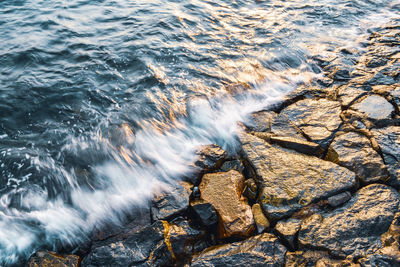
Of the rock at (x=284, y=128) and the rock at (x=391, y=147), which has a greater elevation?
the rock at (x=391, y=147)

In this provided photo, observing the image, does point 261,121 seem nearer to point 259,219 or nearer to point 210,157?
point 210,157

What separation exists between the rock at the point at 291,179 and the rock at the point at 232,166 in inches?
7.2

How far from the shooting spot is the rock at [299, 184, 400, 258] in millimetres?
2740

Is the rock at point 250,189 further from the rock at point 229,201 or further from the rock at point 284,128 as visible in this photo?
the rock at point 284,128

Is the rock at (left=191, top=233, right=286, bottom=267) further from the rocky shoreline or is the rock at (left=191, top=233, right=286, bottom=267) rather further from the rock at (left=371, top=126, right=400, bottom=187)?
the rock at (left=371, top=126, right=400, bottom=187)

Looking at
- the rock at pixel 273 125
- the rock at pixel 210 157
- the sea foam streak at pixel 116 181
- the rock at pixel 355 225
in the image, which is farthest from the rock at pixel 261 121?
the rock at pixel 355 225

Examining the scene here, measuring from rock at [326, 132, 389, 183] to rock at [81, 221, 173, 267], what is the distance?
106 inches

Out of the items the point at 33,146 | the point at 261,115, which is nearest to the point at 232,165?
the point at 261,115

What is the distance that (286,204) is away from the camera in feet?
11.0

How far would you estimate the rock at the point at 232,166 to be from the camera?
4160 mm

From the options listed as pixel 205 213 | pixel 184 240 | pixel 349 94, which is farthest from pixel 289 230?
pixel 349 94

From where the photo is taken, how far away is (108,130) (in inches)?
197

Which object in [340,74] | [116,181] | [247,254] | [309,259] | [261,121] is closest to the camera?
[309,259]

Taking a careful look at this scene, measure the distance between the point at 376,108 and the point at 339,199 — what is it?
2381mm
